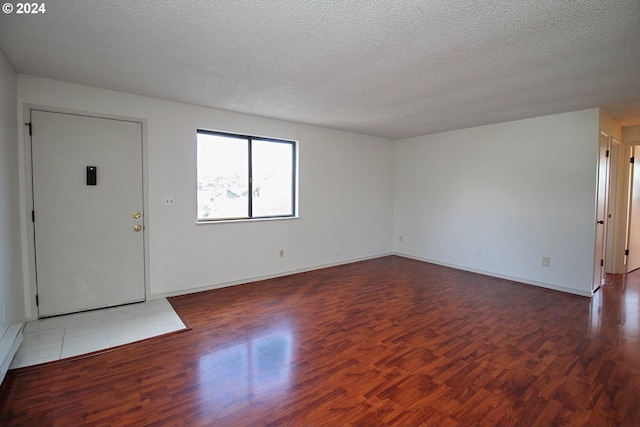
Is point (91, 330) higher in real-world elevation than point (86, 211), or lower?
lower

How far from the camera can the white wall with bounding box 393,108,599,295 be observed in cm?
408

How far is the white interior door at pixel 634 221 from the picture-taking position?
5090 mm

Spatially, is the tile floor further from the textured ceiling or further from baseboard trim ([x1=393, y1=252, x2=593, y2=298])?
baseboard trim ([x1=393, y1=252, x2=593, y2=298])

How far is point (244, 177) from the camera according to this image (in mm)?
4512

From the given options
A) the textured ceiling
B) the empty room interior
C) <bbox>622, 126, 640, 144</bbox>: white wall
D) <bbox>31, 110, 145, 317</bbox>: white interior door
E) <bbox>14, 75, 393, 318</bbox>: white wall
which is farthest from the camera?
<bbox>622, 126, 640, 144</bbox>: white wall

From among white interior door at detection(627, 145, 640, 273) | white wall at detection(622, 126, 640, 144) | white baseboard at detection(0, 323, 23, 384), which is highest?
white wall at detection(622, 126, 640, 144)

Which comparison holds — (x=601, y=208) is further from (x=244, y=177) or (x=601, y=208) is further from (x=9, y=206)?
(x=9, y=206)

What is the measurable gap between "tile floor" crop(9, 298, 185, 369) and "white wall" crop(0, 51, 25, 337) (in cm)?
25

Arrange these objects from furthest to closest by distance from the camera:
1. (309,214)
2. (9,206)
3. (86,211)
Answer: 1. (309,214)
2. (86,211)
3. (9,206)

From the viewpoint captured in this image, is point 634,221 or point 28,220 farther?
point 634,221

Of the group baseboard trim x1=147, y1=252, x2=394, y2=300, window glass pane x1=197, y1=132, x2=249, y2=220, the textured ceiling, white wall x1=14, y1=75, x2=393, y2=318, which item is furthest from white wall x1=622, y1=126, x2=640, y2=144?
window glass pane x1=197, y1=132, x2=249, y2=220

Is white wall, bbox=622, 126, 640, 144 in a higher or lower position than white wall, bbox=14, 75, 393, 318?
higher

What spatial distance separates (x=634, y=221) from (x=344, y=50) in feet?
20.3

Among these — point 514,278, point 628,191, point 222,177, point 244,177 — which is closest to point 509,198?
point 514,278
